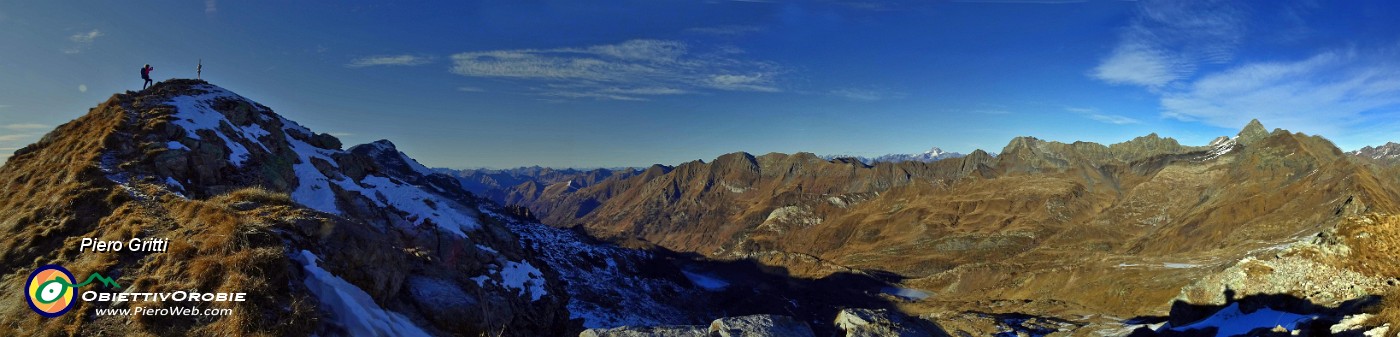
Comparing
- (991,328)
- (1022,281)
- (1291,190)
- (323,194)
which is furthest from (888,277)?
(323,194)

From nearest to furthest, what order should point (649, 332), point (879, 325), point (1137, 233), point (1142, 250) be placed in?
point (649, 332)
point (879, 325)
point (1142, 250)
point (1137, 233)

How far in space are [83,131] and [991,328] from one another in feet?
276

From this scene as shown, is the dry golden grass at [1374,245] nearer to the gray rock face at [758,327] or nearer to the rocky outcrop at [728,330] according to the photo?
the gray rock face at [758,327]

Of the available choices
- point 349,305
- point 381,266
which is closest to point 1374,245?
point 349,305

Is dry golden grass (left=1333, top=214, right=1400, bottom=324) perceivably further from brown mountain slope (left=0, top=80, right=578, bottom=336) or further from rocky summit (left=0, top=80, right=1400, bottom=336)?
brown mountain slope (left=0, top=80, right=578, bottom=336)

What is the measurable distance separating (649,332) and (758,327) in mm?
2204

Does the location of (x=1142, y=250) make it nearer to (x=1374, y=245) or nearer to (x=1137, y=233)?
(x=1137, y=233)

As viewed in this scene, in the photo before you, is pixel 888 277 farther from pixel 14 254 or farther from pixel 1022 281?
pixel 14 254

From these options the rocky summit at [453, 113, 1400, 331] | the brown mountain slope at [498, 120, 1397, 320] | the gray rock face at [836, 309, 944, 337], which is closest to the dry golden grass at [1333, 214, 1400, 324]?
the rocky summit at [453, 113, 1400, 331]

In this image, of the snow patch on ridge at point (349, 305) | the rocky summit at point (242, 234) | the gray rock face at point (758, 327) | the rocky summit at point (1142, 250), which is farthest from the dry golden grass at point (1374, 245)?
the snow patch on ridge at point (349, 305)

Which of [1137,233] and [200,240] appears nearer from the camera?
[200,240]

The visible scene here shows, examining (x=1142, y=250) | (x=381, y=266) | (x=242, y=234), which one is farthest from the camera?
(x=1142, y=250)

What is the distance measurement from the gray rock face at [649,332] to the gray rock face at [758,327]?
0.33 m

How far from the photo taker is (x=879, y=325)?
11.2 meters
